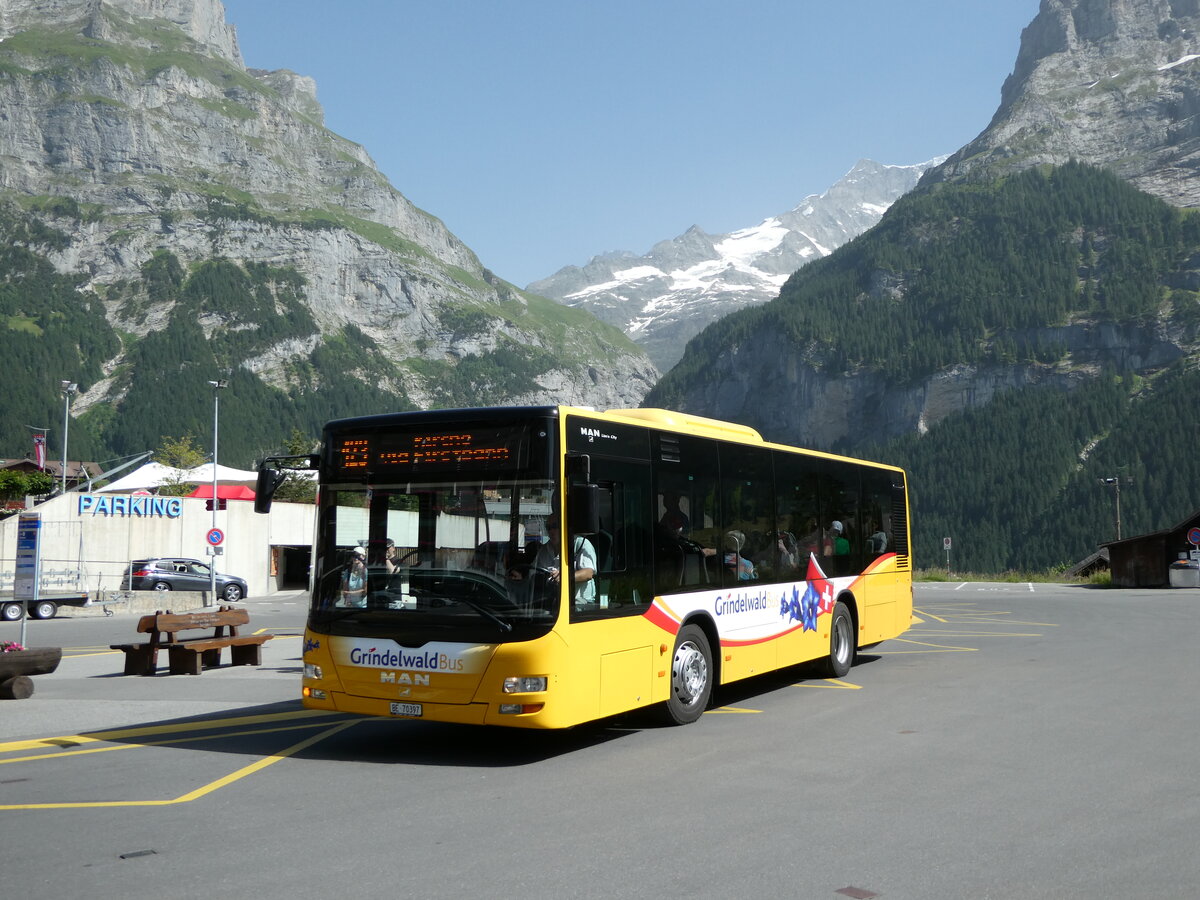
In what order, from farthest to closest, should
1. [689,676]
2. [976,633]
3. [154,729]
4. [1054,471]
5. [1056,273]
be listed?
[1056,273], [1054,471], [976,633], [154,729], [689,676]

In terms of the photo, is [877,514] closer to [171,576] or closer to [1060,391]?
[171,576]

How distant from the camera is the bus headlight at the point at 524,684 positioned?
8.41 metres

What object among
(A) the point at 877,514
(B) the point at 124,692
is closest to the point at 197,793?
(B) the point at 124,692

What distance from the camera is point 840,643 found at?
14.4 meters

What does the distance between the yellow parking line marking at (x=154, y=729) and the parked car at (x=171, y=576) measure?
111ft

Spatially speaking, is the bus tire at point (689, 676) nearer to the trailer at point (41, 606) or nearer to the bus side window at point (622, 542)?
the bus side window at point (622, 542)

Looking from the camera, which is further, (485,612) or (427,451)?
(427,451)

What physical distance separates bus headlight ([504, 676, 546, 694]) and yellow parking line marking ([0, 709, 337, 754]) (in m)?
2.14

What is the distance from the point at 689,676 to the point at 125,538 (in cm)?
4167

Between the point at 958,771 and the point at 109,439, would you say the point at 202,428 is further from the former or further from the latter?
the point at 958,771

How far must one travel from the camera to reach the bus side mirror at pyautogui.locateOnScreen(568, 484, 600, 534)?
8484 mm

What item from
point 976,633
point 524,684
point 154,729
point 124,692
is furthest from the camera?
point 976,633

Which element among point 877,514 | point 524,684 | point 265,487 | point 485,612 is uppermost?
point 265,487

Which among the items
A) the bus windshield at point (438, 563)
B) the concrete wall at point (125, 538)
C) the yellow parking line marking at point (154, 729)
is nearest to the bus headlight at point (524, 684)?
the bus windshield at point (438, 563)
